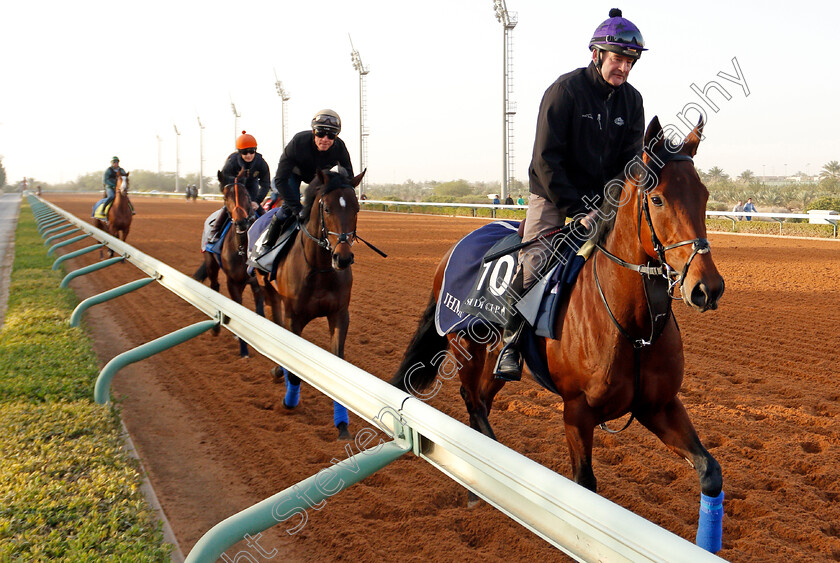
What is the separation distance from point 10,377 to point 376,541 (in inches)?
159

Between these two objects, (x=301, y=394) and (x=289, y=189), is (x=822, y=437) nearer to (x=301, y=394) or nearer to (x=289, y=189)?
(x=301, y=394)

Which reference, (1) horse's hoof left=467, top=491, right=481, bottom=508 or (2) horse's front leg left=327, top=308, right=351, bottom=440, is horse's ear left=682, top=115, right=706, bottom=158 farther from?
(2) horse's front leg left=327, top=308, right=351, bottom=440

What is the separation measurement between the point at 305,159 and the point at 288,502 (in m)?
4.22

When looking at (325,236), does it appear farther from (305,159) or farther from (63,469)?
(63,469)

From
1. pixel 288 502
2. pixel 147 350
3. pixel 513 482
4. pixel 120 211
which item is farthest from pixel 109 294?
pixel 120 211

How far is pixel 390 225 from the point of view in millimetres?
25797

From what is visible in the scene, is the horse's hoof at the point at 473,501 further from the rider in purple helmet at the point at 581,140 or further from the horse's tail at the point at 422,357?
the horse's tail at the point at 422,357

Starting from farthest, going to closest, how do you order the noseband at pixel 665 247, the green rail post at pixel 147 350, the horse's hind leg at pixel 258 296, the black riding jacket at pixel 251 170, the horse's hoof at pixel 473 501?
the black riding jacket at pixel 251 170 < the horse's hind leg at pixel 258 296 < the green rail post at pixel 147 350 < the horse's hoof at pixel 473 501 < the noseband at pixel 665 247

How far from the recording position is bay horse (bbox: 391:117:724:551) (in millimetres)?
2689

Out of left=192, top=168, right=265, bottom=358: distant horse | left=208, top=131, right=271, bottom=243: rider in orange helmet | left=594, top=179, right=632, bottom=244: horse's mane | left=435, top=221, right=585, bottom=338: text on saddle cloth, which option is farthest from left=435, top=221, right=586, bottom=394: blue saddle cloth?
left=208, top=131, right=271, bottom=243: rider in orange helmet

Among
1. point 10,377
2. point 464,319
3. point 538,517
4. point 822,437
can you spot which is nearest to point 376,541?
point 464,319

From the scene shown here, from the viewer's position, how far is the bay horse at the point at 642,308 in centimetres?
269

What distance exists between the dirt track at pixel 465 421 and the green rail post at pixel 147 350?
0.31m

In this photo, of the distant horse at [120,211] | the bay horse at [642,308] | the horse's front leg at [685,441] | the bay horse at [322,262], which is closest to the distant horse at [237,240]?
the bay horse at [322,262]
